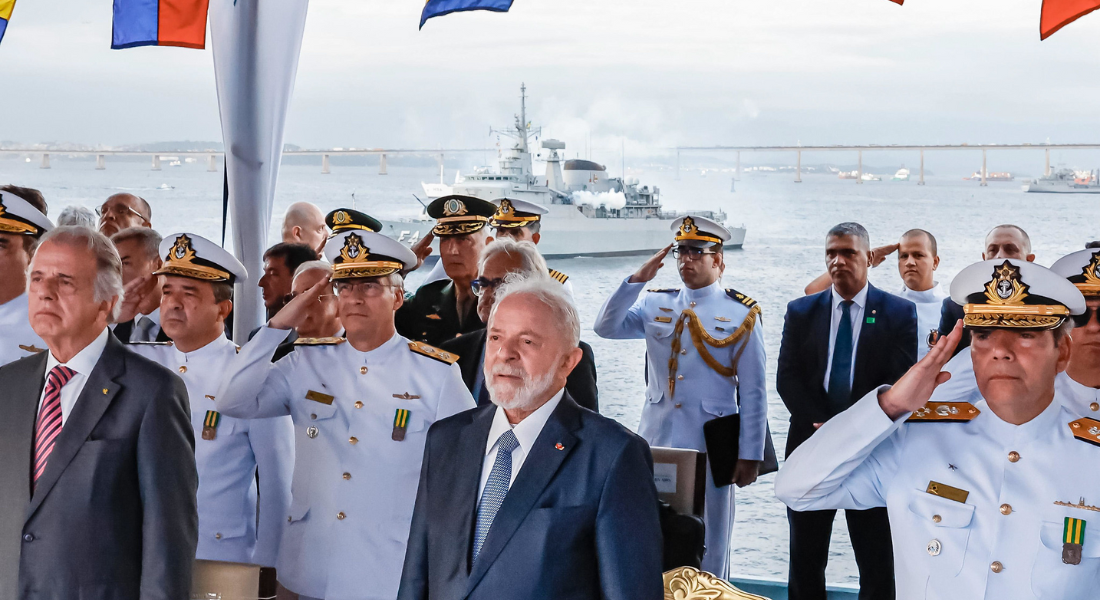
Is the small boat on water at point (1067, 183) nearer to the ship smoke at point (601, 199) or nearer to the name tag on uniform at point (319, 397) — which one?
the ship smoke at point (601, 199)

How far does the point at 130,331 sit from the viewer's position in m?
3.44

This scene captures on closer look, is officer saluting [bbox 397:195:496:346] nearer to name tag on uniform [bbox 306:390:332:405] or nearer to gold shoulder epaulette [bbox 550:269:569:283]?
gold shoulder epaulette [bbox 550:269:569:283]

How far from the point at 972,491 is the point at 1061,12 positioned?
271 centimetres

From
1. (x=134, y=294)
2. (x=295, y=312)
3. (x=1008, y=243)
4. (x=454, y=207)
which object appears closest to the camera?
(x=295, y=312)

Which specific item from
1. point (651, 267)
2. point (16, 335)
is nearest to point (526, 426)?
point (16, 335)

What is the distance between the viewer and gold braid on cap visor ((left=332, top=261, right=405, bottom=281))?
2.49 m

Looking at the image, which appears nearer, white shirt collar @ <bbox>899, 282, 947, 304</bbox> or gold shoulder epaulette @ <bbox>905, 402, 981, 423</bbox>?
gold shoulder epaulette @ <bbox>905, 402, 981, 423</bbox>

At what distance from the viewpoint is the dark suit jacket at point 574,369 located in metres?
2.72

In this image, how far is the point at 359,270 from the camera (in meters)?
2.49

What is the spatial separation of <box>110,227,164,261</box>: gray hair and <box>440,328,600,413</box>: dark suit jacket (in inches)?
45.2

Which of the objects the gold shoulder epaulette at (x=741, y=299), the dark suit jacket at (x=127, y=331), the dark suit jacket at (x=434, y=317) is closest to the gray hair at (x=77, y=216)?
the dark suit jacket at (x=127, y=331)

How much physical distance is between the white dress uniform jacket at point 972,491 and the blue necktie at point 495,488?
1.89 feet

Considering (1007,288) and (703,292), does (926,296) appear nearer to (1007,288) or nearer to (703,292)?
(703,292)

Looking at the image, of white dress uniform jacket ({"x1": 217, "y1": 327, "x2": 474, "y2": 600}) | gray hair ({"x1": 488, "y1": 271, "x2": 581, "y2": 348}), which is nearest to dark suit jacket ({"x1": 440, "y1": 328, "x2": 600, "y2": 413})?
white dress uniform jacket ({"x1": 217, "y1": 327, "x2": 474, "y2": 600})
